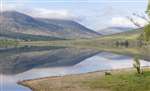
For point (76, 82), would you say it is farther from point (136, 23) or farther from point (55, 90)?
point (136, 23)

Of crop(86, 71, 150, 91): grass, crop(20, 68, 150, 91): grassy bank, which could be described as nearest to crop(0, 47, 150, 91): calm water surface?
crop(20, 68, 150, 91): grassy bank

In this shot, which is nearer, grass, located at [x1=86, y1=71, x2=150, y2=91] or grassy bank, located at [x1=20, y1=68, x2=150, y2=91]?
grass, located at [x1=86, y1=71, x2=150, y2=91]

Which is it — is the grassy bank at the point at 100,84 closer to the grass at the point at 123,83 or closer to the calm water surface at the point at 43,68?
the grass at the point at 123,83

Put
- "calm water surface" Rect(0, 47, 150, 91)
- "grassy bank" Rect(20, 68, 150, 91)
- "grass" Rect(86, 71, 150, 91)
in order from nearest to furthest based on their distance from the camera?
"grass" Rect(86, 71, 150, 91)
"grassy bank" Rect(20, 68, 150, 91)
"calm water surface" Rect(0, 47, 150, 91)

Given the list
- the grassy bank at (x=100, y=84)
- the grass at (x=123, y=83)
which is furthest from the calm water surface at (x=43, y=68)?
the grass at (x=123, y=83)

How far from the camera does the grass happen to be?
5658cm

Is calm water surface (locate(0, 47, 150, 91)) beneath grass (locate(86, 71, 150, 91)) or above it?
beneath

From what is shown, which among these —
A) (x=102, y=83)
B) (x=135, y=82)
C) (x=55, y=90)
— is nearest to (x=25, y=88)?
(x=55, y=90)

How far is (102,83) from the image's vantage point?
209 ft

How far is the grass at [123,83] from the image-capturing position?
56.6 m

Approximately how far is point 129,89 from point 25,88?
20.2 metres

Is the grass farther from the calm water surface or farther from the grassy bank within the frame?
the calm water surface

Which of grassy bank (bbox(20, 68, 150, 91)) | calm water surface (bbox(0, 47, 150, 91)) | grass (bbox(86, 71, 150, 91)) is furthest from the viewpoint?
calm water surface (bbox(0, 47, 150, 91))

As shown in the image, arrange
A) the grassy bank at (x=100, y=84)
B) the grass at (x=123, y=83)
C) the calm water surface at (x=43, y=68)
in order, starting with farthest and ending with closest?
the calm water surface at (x=43, y=68) < the grassy bank at (x=100, y=84) < the grass at (x=123, y=83)
